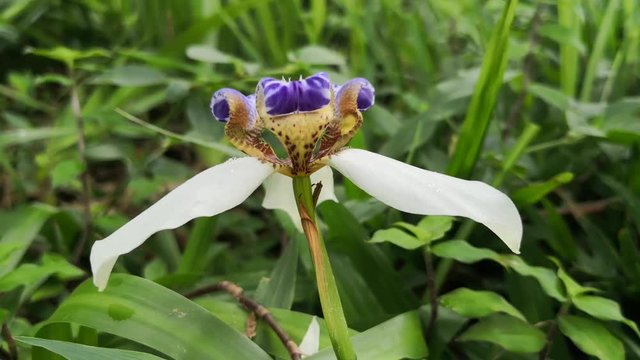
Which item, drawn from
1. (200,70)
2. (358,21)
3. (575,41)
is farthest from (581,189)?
(200,70)

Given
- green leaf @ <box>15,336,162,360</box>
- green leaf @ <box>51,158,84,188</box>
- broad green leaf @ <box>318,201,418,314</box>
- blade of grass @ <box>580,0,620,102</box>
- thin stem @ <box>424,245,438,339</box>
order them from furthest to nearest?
blade of grass @ <box>580,0,620,102</box> → green leaf @ <box>51,158,84,188</box> → broad green leaf @ <box>318,201,418,314</box> → thin stem @ <box>424,245,438,339</box> → green leaf @ <box>15,336,162,360</box>

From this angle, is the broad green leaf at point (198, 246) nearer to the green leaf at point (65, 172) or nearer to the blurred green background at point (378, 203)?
the blurred green background at point (378, 203)

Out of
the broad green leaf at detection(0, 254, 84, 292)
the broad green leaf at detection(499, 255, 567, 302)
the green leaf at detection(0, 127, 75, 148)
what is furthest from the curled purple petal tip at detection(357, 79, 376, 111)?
the green leaf at detection(0, 127, 75, 148)

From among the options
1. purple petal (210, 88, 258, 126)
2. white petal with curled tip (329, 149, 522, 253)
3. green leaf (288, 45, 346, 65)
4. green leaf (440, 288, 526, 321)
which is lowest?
green leaf (440, 288, 526, 321)

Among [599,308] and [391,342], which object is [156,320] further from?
[599,308]

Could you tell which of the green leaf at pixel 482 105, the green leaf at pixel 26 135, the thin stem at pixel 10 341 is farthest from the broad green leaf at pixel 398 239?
the green leaf at pixel 26 135

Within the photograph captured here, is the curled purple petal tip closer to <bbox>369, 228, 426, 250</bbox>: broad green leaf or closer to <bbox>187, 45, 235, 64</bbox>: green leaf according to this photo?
<bbox>369, 228, 426, 250</bbox>: broad green leaf
